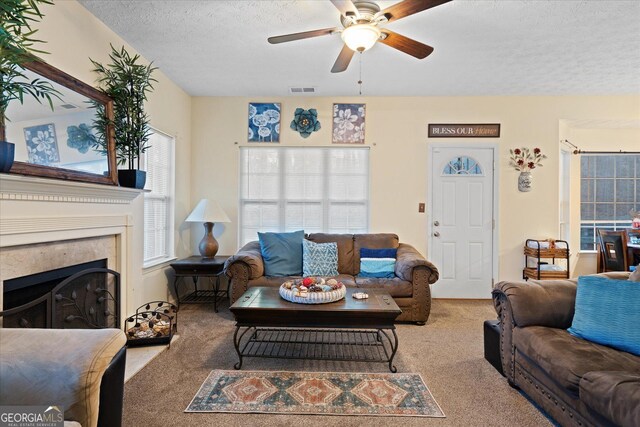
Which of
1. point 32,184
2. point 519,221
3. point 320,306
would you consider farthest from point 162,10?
point 519,221

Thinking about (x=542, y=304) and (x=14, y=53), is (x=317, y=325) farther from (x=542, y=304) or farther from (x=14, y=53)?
(x=14, y=53)

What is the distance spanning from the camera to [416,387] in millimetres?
2230

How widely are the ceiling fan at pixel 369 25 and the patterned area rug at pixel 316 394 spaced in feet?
7.63

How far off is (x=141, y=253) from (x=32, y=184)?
148cm

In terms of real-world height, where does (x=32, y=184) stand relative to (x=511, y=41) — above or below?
below

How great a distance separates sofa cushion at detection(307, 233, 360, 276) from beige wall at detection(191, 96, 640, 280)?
631mm

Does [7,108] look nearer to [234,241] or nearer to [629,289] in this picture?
[234,241]

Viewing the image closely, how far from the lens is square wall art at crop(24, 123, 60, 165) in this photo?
6.42 feet

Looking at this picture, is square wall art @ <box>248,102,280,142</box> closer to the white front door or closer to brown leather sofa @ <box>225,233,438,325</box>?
brown leather sofa @ <box>225,233,438,325</box>

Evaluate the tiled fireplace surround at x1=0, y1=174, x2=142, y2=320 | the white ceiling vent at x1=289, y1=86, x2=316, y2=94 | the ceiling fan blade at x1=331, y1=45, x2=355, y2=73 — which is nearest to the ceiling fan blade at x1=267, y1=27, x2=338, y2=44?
the ceiling fan blade at x1=331, y1=45, x2=355, y2=73

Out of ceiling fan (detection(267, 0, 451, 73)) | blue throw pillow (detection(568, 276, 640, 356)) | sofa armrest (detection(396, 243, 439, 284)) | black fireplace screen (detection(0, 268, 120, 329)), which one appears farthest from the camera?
sofa armrest (detection(396, 243, 439, 284))

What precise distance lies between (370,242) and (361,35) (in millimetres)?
2524

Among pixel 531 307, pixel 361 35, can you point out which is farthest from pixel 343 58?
pixel 531 307

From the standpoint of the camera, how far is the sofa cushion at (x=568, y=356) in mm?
1621
